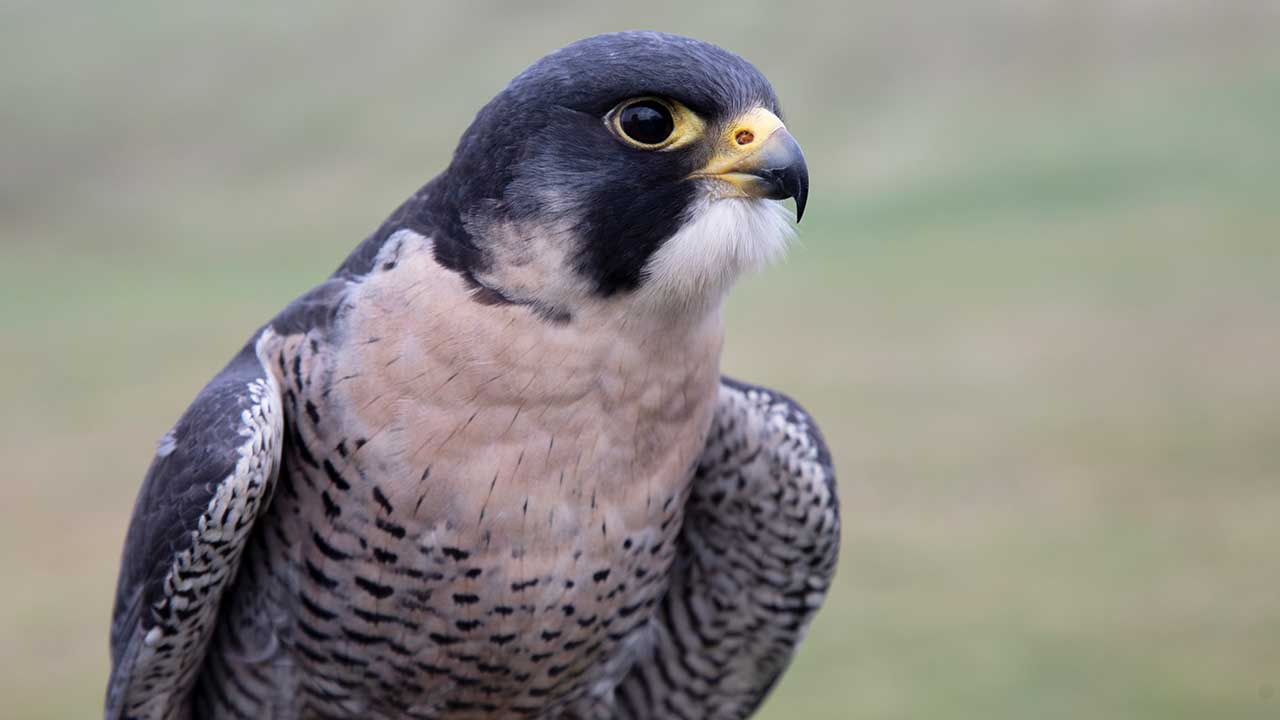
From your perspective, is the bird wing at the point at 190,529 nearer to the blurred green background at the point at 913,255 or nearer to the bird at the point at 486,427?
the bird at the point at 486,427

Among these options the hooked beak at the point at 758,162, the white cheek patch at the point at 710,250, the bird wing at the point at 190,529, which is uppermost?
the hooked beak at the point at 758,162

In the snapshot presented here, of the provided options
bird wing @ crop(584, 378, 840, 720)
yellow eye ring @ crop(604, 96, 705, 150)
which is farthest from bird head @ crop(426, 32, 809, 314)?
bird wing @ crop(584, 378, 840, 720)

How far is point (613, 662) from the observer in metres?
2.86

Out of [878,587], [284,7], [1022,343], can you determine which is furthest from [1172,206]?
[284,7]

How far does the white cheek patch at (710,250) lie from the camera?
2234mm

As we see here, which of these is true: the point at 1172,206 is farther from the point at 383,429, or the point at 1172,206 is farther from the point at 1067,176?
the point at 383,429

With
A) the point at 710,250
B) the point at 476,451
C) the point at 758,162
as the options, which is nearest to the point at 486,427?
the point at 476,451

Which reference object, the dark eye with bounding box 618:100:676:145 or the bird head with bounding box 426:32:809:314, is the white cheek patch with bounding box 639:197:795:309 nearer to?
the bird head with bounding box 426:32:809:314

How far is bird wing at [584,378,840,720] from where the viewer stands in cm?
286

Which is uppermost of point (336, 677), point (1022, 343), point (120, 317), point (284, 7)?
point (284, 7)

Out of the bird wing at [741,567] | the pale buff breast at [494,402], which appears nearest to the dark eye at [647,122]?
the pale buff breast at [494,402]

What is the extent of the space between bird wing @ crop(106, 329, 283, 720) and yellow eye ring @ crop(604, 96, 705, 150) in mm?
794

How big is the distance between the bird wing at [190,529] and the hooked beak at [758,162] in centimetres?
90

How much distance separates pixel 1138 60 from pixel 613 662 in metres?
6.97
